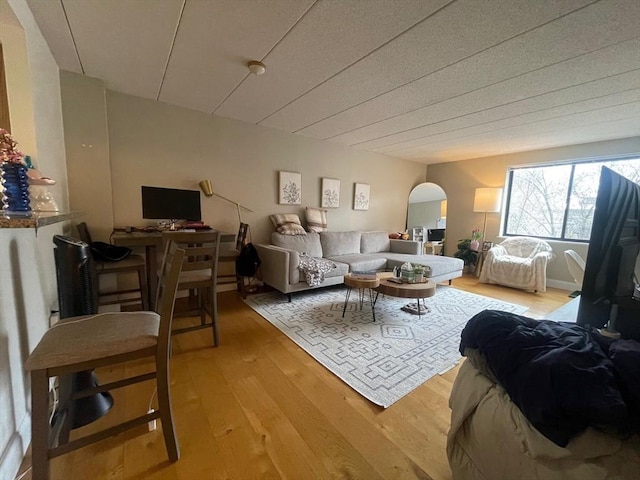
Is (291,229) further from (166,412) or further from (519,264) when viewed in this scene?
(519,264)

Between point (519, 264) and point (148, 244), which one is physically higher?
point (148, 244)

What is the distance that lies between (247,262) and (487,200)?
4.34 m

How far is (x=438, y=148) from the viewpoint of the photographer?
177 inches

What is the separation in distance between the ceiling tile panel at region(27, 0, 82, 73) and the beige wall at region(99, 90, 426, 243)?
0.57 m

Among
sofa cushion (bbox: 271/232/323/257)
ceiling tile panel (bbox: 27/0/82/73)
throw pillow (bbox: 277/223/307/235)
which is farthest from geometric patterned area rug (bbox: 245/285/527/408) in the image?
ceiling tile panel (bbox: 27/0/82/73)

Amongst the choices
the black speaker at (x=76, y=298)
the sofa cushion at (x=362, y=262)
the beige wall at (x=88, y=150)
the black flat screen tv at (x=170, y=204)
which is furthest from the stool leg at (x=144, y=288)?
the sofa cushion at (x=362, y=262)

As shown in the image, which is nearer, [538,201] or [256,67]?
[256,67]

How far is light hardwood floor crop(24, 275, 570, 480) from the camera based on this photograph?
3.76ft

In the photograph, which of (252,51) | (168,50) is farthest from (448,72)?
(168,50)

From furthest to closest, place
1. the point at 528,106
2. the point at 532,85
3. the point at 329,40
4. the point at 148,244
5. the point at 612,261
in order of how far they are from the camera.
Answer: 1. the point at 528,106
2. the point at 148,244
3. the point at 532,85
4. the point at 329,40
5. the point at 612,261

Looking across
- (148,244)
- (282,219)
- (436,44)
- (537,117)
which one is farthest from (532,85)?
(148,244)

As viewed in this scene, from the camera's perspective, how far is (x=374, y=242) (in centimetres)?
460

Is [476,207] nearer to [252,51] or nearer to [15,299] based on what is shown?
[252,51]

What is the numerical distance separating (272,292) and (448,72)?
3052mm
